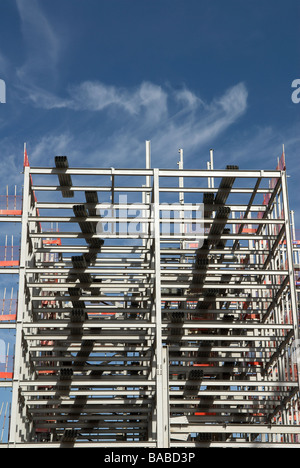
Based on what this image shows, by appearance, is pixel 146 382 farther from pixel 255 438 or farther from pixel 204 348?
pixel 255 438

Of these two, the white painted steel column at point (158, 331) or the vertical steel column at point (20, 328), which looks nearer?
the white painted steel column at point (158, 331)

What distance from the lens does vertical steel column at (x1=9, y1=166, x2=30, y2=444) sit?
1073 inches

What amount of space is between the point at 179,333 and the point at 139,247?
226 inches

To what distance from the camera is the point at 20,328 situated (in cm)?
2908

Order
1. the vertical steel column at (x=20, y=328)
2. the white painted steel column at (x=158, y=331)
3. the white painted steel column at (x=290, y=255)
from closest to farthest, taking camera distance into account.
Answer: the white painted steel column at (x=158, y=331) < the vertical steel column at (x=20, y=328) < the white painted steel column at (x=290, y=255)

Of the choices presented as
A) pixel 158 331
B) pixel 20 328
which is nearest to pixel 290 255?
pixel 158 331

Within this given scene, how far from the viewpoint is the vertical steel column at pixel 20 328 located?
27266 millimetres

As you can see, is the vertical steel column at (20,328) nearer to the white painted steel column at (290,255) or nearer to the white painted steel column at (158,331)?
the white painted steel column at (158,331)

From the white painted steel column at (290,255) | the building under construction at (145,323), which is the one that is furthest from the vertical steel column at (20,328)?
the white painted steel column at (290,255)

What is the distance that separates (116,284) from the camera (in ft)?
104

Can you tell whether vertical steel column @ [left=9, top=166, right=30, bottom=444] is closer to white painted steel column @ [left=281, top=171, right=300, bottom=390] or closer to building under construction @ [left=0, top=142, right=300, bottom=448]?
building under construction @ [left=0, top=142, right=300, bottom=448]

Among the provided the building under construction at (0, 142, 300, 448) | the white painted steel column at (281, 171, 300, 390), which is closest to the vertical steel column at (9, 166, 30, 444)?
the building under construction at (0, 142, 300, 448)
